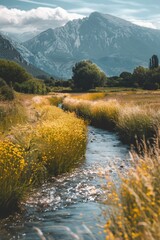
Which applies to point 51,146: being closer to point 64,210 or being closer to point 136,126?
point 64,210

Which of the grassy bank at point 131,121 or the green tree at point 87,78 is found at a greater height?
the green tree at point 87,78

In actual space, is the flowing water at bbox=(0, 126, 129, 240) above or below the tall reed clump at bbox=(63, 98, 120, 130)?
below

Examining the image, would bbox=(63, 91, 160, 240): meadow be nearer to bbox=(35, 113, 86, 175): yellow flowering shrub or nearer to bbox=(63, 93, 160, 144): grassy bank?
bbox=(63, 93, 160, 144): grassy bank

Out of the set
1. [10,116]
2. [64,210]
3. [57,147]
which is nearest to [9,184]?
[64,210]

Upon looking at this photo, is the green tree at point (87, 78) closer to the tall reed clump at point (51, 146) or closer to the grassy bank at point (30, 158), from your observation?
the grassy bank at point (30, 158)

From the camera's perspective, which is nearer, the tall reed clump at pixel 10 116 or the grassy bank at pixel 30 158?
the grassy bank at pixel 30 158

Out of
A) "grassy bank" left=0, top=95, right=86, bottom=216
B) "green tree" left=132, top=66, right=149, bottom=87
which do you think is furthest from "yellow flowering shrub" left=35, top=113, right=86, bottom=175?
"green tree" left=132, top=66, right=149, bottom=87

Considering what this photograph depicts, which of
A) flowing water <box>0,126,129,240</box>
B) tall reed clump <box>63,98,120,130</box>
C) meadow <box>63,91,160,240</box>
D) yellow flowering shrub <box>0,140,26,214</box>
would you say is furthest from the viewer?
tall reed clump <box>63,98,120,130</box>

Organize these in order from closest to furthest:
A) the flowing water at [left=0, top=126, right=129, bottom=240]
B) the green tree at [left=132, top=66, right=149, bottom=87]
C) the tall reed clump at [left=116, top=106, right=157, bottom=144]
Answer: the flowing water at [left=0, top=126, right=129, bottom=240], the tall reed clump at [left=116, top=106, right=157, bottom=144], the green tree at [left=132, top=66, right=149, bottom=87]

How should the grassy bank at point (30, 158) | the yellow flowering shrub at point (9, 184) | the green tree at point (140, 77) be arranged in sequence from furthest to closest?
the green tree at point (140, 77), the grassy bank at point (30, 158), the yellow flowering shrub at point (9, 184)

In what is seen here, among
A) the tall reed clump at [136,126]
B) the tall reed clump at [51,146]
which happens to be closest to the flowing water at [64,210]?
the tall reed clump at [51,146]

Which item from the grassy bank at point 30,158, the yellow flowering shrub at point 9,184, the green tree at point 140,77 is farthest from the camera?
the green tree at point 140,77

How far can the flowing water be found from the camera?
10164 millimetres

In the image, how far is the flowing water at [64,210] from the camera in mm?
10164
